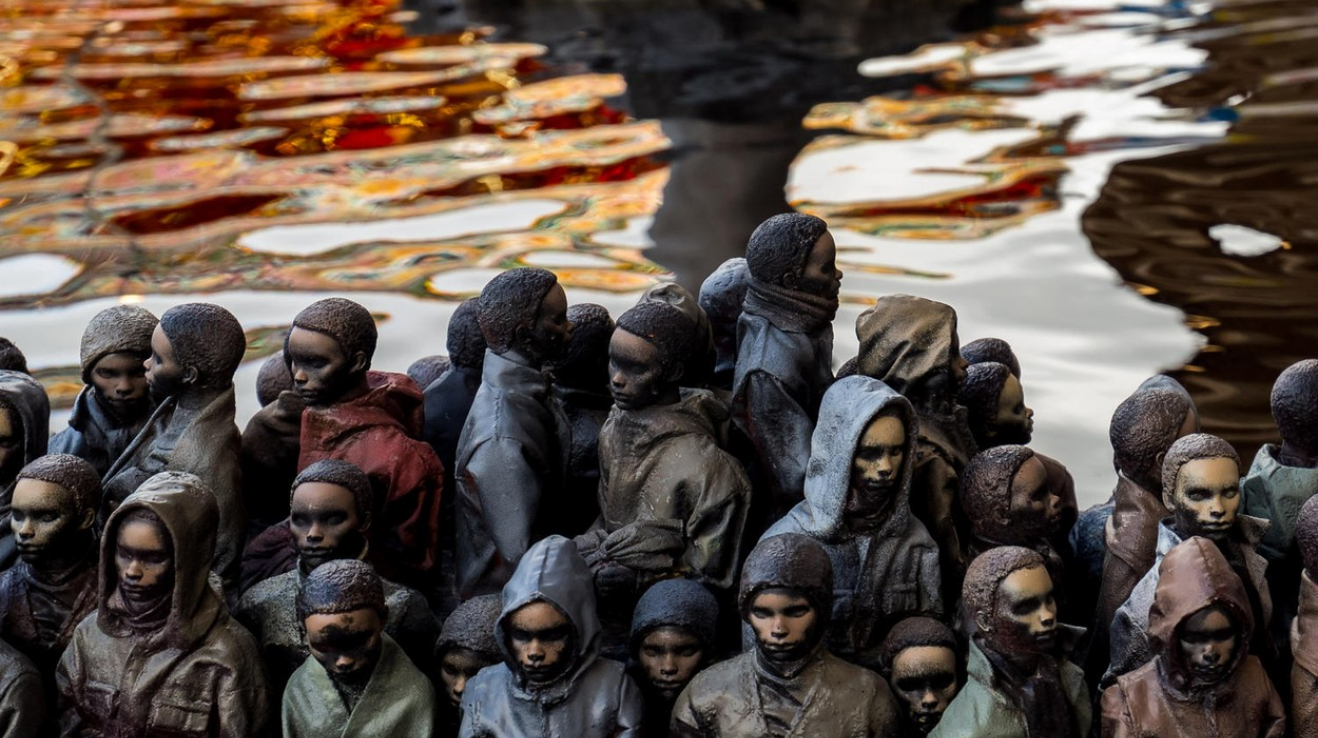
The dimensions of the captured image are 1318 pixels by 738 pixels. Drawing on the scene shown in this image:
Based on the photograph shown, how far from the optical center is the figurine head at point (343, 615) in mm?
2768

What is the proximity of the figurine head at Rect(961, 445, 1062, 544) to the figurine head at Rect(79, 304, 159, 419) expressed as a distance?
1562mm

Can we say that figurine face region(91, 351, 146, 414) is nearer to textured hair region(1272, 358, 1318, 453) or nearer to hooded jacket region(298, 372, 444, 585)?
hooded jacket region(298, 372, 444, 585)

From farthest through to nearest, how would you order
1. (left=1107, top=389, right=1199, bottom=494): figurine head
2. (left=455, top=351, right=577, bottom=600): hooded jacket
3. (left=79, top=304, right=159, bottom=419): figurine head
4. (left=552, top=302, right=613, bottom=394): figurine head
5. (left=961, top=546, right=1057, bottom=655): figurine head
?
1. (left=552, top=302, right=613, bottom=394): figurine head
2. (left=79, top=304, right=159, bottom=419): figurine head
3. (left=455, top=351, right=577, bottom=600): hooded jacket
4. (left=1107, top=389, right=1199, bottom=494): figurine head
5. (left=961, top=546, right=1057, bottom=655): figurine head

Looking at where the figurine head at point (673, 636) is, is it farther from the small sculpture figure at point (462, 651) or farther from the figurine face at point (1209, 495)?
the figurine face at point (1209, 495)

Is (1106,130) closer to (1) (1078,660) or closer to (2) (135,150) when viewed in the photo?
(2) (135,150)

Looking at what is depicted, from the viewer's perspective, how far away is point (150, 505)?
283 cm

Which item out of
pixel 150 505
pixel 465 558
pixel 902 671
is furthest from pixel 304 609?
pixel 902 671

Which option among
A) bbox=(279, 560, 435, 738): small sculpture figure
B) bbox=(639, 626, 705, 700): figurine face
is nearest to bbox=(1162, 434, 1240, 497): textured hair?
bbox=(639, 626, 705, 700): figurine face

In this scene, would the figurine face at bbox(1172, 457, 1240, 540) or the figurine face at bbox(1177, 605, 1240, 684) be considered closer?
the figurine face at bbox(1177, 605, 1240, 684)

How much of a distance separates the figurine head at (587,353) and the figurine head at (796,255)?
406 mm

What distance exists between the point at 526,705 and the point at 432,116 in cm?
561

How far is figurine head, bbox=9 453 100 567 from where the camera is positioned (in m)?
2.97

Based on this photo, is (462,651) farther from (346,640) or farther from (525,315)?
(525,315)

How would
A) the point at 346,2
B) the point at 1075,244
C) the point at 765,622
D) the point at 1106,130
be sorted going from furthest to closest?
the point at 346,2, the point at 1106,130, the point at 1075,244, the point at 765,622
